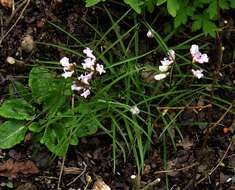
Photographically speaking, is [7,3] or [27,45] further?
[7,3]

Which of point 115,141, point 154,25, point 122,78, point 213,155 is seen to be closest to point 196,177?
point 213,155

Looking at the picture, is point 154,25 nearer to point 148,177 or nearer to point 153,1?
point 153,1

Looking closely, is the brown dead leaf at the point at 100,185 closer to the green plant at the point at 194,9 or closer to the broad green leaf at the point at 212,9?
the green plant at the point at 194,9

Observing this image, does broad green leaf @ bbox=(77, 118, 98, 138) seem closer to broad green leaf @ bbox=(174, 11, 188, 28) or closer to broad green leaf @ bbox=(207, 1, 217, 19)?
broad green leaf @ bbox=(174, 11, 188, 28)

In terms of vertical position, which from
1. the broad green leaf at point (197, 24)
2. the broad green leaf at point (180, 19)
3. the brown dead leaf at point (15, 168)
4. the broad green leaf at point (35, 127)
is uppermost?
the broad green leaf at point (180, 19)

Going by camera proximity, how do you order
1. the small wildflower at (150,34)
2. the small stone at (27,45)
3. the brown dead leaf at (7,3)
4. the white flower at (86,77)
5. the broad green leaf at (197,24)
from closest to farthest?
the white flower at (86,77)
the broad green leaf at (197,24)
the small wildflower at (150,34)
the small stone at (27,45)
the brown dead leaf at (7,3)

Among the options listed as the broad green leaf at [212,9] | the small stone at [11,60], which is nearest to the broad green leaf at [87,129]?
the small stone at [11,60]

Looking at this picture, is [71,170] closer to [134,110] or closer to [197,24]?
[134,110]

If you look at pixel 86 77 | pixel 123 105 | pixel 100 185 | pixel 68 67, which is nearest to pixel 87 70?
pixel 86 77
